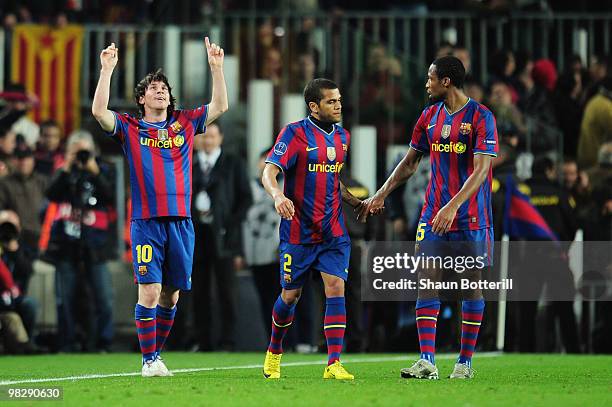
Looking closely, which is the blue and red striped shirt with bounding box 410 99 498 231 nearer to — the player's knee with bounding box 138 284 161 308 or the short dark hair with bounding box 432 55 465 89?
the short dark hair with bounding box 432 55 465 89

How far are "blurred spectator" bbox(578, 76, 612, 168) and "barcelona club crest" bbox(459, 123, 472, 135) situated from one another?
7.21 metres

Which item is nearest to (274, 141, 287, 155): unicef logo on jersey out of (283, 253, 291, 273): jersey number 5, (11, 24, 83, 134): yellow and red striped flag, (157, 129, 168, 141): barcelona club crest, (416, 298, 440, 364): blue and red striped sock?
(283, 253, 291, 273): jersey number 5

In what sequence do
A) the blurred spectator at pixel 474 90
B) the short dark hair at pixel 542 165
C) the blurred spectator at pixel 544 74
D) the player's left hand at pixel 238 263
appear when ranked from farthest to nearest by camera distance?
1. the blurred spectator at pixel 544 74
2. the blurred spectator at pixel 474 90
3. the short dark hair at pixel 542 165
4. the player's left hand at pixel 238 263

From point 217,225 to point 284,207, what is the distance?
18.1 feet

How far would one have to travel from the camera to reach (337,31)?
1639cm

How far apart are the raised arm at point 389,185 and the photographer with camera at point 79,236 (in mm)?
5018

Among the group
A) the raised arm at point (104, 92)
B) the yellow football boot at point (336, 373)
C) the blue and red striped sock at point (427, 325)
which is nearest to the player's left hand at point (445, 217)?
the blue and red striped sock at point (427, 325)

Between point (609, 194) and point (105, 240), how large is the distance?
17.4ft


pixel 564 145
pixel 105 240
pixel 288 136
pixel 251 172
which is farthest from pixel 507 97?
pixel 288 136

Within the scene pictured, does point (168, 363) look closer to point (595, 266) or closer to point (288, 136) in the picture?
point (288, 136)

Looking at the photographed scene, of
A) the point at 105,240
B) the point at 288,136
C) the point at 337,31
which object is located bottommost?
the point at 105,240

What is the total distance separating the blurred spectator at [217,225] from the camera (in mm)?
13914

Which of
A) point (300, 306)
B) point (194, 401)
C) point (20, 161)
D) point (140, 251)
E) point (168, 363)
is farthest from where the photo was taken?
point (20, 161)

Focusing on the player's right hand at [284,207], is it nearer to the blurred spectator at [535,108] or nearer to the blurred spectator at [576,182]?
the blurred spectator at [576,182]
